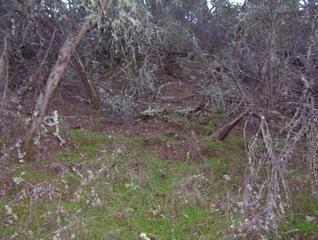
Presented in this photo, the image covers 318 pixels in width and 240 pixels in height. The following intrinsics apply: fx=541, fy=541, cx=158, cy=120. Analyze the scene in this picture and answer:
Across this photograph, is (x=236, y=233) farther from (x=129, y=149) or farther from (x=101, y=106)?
(x=101, y=106)

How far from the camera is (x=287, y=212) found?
4793mm

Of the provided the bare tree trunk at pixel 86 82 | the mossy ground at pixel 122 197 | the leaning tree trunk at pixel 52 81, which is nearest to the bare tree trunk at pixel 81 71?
the bare tree trunk at pixel 86 82

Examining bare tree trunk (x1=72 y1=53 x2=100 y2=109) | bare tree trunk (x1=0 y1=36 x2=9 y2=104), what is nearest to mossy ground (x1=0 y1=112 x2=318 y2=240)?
bare tree trunk (x1=0 y1=36 x2=9 y2=104)

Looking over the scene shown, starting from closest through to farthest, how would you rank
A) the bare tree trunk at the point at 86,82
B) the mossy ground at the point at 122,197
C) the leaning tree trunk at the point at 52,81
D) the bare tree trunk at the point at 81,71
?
the mossy ground at the point at 122,197 → the leaning tree trunk at the point at 52,81 → the bare tree trunk at the point at 81,71 → the bare tree trunk at the point at 86,82

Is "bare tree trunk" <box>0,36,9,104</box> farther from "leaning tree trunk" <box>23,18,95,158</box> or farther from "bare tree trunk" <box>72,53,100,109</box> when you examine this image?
"bare tree trunk" <box>72,53,100,109</box>

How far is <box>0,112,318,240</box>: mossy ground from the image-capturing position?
4316 millimetres

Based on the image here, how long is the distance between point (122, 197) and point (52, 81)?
1.40 m

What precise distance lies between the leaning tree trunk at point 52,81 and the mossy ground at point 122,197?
0.30 meters

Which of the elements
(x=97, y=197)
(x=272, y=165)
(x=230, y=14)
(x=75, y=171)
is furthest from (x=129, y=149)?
(x=230, y=14)

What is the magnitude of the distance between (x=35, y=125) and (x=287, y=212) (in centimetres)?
251

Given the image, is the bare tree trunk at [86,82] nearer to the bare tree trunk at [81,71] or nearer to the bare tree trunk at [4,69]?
the bare tree trunk at [81,71]

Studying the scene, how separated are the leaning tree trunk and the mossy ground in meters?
0.30

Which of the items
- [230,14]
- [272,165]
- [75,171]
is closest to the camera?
[272,165]

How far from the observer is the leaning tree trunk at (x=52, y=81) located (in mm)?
5293
